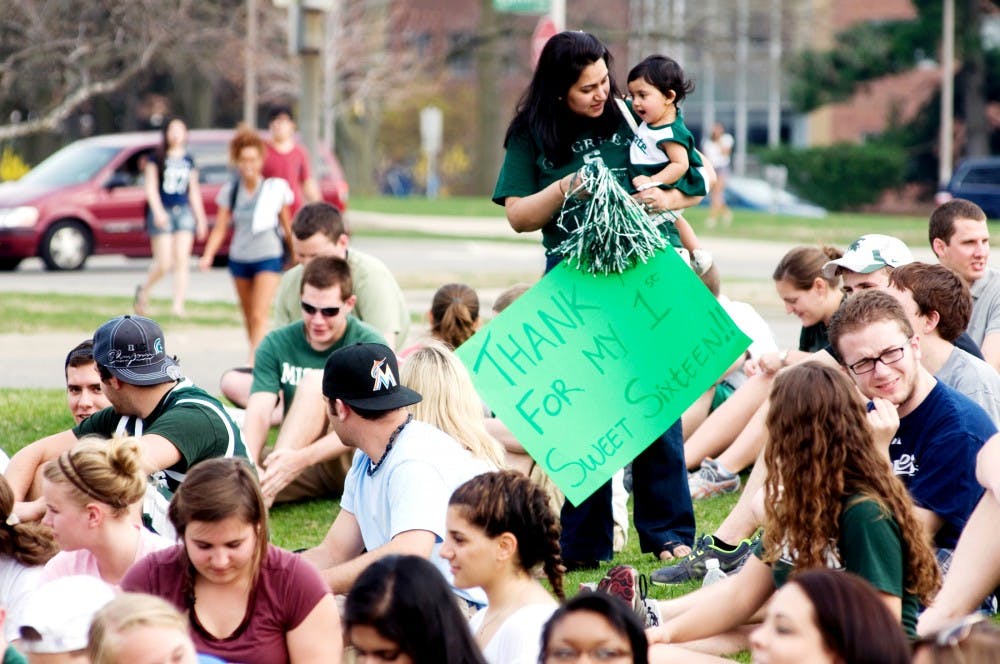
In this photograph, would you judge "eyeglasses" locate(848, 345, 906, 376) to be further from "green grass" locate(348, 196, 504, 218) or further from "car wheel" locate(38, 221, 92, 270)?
"green grass" locate(348, 196, 504, 218)

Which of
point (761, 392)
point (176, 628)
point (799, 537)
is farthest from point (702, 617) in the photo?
point (761, 392)

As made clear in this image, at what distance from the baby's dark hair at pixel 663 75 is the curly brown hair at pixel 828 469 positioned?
6.78ft

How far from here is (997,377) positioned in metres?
5.93

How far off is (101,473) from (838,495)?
2.06m

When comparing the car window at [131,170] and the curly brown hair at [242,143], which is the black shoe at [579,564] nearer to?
the curly brown hair at [242,143]

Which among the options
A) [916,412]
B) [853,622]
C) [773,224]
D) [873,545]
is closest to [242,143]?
[916,412]

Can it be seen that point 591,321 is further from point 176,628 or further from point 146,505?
point 176,628

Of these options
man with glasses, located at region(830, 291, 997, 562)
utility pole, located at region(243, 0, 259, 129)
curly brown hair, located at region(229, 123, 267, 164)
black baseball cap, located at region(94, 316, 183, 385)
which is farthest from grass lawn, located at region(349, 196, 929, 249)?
black baseball cap, located at region(94, 316, 183, 385)

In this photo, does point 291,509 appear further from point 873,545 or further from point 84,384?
point 873,545

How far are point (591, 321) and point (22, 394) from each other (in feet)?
17.3

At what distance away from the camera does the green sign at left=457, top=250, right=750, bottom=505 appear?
19.2ft

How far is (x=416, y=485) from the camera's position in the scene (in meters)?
5.08

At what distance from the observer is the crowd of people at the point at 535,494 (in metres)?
3.75

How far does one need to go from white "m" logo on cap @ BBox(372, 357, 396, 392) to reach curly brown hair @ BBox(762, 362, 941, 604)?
138 cm
